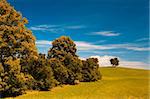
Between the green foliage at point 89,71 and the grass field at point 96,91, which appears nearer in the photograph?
the grass field at point 96,91

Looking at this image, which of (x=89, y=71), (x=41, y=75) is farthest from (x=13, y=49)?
(x=89, y=71)

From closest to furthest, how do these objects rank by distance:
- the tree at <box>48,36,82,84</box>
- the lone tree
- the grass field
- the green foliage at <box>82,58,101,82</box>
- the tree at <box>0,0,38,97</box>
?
1. the grass field
2. the tree at <box>0,0,38,97</box>
3. the tree at <box>48,36,82,84</box>
4. the green foliage at <box>82,58,101,82</box>
5. the lone tree

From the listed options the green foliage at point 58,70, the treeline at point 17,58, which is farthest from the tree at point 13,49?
the green foliage at point 58,70

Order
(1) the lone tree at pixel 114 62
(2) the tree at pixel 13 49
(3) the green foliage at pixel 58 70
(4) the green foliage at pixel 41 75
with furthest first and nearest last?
(1) the lone tree at pixel 114 62 < (3) the green foliage at pixel 58 70 < (4) the green foliage at pixel 41 75 < (2) the tree at pixel 13 49

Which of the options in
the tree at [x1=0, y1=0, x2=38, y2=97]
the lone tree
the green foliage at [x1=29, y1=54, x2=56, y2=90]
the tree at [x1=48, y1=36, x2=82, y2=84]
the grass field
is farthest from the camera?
the lone tree

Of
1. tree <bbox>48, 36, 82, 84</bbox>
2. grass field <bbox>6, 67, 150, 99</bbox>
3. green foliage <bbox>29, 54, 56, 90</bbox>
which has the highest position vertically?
tree <bbox>48, 36, 82, 84</bbox>

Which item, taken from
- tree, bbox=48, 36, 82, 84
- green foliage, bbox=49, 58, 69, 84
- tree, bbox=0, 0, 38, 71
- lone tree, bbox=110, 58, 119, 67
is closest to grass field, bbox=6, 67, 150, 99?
green foliage, bbox=49, 58, 69, 84

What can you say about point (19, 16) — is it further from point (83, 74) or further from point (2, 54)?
point (83, 74)

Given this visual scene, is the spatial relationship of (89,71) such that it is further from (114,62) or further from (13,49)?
(114,62)

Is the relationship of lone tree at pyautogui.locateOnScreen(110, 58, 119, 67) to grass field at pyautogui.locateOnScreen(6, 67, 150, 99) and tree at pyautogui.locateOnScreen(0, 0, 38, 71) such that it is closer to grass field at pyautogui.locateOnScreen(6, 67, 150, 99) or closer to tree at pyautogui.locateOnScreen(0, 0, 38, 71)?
grass field at pyautogui.locateOnScreen(6, 67, 150, 99)

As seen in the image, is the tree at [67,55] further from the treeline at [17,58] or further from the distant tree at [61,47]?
the treeline at [17,58]

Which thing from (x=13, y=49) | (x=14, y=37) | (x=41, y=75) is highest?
(x=14, y=37)

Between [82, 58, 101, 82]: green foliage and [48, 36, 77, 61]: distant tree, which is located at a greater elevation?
[48, 36, 77, 61]: distant tree

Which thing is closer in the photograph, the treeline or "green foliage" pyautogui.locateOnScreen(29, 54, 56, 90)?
the treeline
